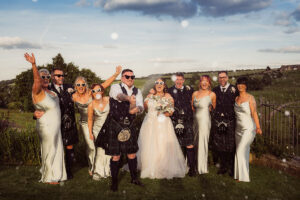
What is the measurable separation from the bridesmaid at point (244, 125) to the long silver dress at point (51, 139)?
427 cm

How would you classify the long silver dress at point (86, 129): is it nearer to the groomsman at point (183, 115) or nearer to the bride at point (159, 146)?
the bride at point (159, 146)

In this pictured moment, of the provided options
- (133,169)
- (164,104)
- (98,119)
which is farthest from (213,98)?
(98,119)

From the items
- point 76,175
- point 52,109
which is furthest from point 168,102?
point 76,175

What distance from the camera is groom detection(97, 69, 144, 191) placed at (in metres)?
5.53

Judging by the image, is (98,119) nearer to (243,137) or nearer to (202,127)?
(202,127)

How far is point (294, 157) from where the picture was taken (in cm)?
785

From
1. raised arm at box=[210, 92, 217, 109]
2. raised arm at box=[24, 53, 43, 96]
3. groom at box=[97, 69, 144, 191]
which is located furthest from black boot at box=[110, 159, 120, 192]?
raised arm at box=[210, 92, 217, 109]

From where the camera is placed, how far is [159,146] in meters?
6.71

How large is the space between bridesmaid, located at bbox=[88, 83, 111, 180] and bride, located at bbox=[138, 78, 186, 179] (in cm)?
99

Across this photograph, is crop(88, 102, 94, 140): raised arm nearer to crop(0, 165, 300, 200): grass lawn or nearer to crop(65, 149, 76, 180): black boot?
crop(65, 149, 76, 180): black boot

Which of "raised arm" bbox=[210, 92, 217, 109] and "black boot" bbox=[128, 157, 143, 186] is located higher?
"raised arm" bbox=[210, 92, 217, 109]

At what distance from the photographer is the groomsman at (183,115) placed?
6.76 m

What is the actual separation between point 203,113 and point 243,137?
3.78 ft

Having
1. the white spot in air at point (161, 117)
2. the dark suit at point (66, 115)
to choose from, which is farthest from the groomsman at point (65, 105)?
the white spot in air at point (161, 117)
